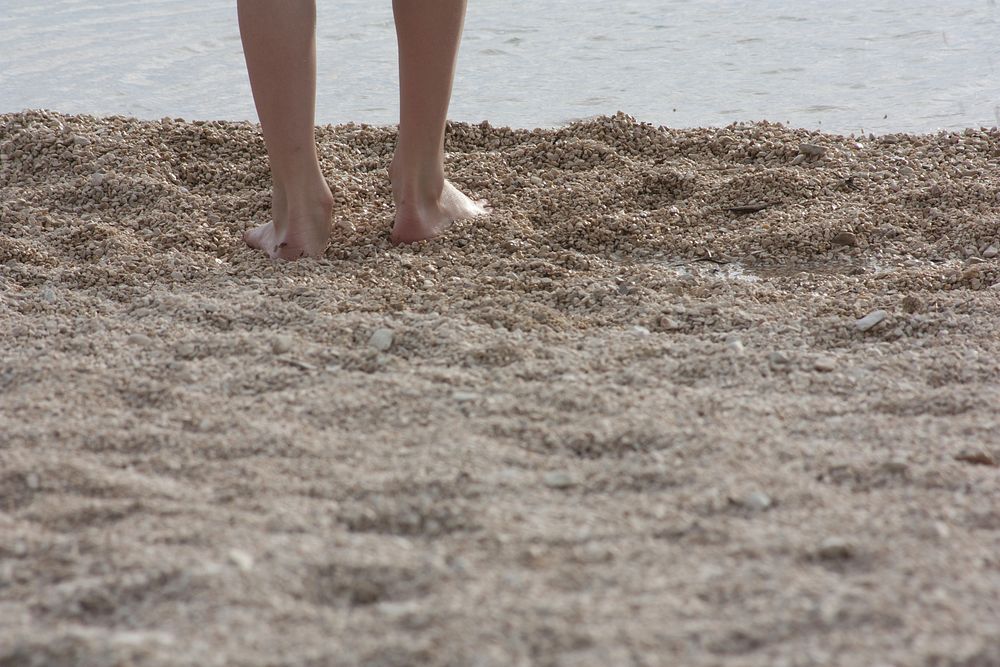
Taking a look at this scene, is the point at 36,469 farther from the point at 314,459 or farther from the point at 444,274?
the point at 444,274

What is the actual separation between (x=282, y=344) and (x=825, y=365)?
778 mm

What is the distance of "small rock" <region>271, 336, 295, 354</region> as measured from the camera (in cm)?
156

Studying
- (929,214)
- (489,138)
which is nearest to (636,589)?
(929,214)

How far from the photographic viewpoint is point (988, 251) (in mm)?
1934

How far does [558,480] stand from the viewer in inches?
47.2

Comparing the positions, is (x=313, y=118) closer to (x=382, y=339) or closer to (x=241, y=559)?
(x=382, y=339)

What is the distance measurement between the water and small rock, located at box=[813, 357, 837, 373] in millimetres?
1412

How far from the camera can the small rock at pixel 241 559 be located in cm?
101

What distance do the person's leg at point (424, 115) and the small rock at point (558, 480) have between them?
3.07ft

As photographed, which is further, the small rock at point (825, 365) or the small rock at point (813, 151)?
the small rock at point (813, 151)

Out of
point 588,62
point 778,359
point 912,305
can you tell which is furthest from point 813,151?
point 588,62

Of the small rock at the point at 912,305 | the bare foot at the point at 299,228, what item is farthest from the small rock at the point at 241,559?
the small rock at the point at 912,305

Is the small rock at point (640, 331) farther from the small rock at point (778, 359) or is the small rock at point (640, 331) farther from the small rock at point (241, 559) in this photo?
the small rock at point (241, 559)

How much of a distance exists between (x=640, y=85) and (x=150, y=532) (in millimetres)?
2479
